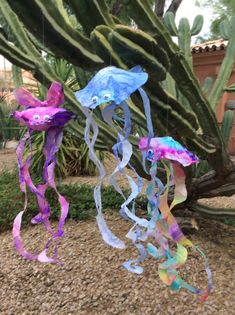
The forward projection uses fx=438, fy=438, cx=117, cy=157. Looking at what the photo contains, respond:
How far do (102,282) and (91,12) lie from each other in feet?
6.06

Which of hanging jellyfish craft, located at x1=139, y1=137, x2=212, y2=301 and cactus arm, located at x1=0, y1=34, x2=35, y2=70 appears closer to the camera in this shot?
hanging jellyfish craft, located at x1=139, y1=137, x2=212, y2=301

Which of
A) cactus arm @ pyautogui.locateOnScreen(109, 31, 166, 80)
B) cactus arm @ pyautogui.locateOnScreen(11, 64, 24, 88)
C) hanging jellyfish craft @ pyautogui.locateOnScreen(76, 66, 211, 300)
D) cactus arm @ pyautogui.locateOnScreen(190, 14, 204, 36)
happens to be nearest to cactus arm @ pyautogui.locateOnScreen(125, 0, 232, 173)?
cactus arm @ pyautogui.locateOnScreen(109, 31, 166, 80)

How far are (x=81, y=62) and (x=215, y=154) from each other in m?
1.45

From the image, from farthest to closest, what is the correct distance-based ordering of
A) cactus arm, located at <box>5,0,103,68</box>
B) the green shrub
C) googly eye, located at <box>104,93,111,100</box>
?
the green shrub < cactus arm, located at <box>5,0,103,68</box> < googly eye, located at <box>104,93,111,100</box>

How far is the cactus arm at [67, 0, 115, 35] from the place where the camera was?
235cm

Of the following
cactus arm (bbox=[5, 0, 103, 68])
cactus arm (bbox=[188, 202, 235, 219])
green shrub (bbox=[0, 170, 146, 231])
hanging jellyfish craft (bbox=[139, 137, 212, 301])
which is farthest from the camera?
green shrub (bbox=[0, 170, 146, 231])

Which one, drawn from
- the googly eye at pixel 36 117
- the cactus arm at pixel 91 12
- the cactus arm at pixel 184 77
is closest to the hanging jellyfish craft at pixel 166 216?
the googly eye at pixel 36 117

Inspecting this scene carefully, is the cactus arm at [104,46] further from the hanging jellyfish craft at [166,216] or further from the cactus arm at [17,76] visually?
the cactus arm at [17,76]

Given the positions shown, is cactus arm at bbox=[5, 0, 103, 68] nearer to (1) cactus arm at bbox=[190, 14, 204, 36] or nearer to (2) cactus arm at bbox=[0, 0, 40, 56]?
(2) cactus arm at bbox=[0, 0, 40, 56]

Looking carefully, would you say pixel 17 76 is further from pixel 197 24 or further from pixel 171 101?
pixel 171 101

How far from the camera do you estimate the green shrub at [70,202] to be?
14.2ft

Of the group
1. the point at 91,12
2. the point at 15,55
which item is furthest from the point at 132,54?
the point at 15,55

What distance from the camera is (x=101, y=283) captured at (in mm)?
3131

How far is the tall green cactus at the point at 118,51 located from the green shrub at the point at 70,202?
1345 millimetres
